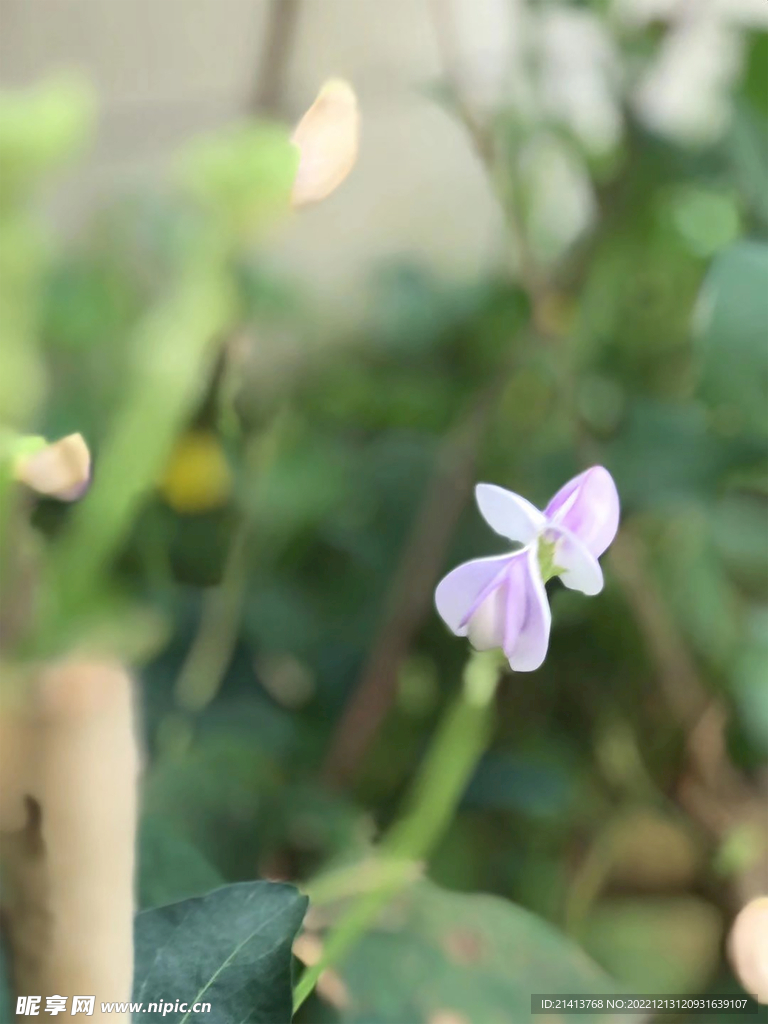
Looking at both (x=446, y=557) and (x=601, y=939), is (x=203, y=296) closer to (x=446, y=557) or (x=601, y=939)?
(x=446, y=557)

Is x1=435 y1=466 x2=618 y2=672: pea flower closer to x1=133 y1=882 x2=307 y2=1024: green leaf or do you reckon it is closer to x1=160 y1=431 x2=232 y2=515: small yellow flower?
x1=133 y1=882 x2=307 y2=1024: green leaf

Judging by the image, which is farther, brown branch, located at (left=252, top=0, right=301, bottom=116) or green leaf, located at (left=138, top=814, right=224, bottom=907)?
brown branch, located at (left=252, top=0, right=301, bottom=116)

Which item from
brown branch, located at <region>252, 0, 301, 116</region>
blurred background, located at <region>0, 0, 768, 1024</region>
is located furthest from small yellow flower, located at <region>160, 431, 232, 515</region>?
brown branch, located at <region>252, 0, 301, 116</region>

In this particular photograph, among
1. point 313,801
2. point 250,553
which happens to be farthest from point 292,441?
point 313,801

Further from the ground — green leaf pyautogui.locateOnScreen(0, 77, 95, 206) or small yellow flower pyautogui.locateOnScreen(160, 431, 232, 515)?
green leaf pyautogui.locateOnScreen(0, 77, 95, 206)

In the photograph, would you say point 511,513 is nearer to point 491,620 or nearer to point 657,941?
point 491,620

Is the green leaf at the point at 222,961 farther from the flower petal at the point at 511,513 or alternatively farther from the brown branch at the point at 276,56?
the brown branch at the point at 276,56

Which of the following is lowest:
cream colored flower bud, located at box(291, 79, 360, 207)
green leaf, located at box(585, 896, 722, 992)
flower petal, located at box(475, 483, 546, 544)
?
green leaf, located at box(585, 896, 722, 992)
